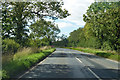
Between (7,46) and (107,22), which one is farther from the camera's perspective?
(107,22)

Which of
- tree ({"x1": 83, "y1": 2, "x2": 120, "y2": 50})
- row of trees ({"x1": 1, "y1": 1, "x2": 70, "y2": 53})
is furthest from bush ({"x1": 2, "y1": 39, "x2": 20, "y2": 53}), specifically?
tree ({"x1": 83, "y1": 2, "x2": 120, "y2": 50})

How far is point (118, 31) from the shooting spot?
3023 centimetres

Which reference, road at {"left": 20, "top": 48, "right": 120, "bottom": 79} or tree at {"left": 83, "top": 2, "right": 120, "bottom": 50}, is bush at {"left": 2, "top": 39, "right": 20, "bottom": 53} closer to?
road at {"left": 20, "top": 48, "right": 120, "bottom": 79}

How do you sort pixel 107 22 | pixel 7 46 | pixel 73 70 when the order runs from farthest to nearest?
pixel 107 22, pixel 7 46, pixel 73 70

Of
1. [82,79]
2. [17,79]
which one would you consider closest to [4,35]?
[17,79]

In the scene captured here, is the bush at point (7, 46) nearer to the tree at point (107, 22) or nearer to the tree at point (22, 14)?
the tree at point (22, 14)

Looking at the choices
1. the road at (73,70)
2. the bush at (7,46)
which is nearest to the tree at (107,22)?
the road at (73,70)

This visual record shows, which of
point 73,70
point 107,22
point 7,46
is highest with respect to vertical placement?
point 107,22

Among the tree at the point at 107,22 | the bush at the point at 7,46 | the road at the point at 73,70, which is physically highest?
the tree at the point at 107,22

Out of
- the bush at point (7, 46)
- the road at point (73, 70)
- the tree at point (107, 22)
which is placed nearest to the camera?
the road at point (73, 70)

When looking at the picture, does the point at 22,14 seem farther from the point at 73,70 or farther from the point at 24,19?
the point at 73,70

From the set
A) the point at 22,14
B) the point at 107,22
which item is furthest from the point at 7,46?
the point at 107,22

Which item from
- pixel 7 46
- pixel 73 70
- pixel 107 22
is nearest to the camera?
pixel 73 70

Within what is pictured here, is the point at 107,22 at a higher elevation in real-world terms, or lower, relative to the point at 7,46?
higher
